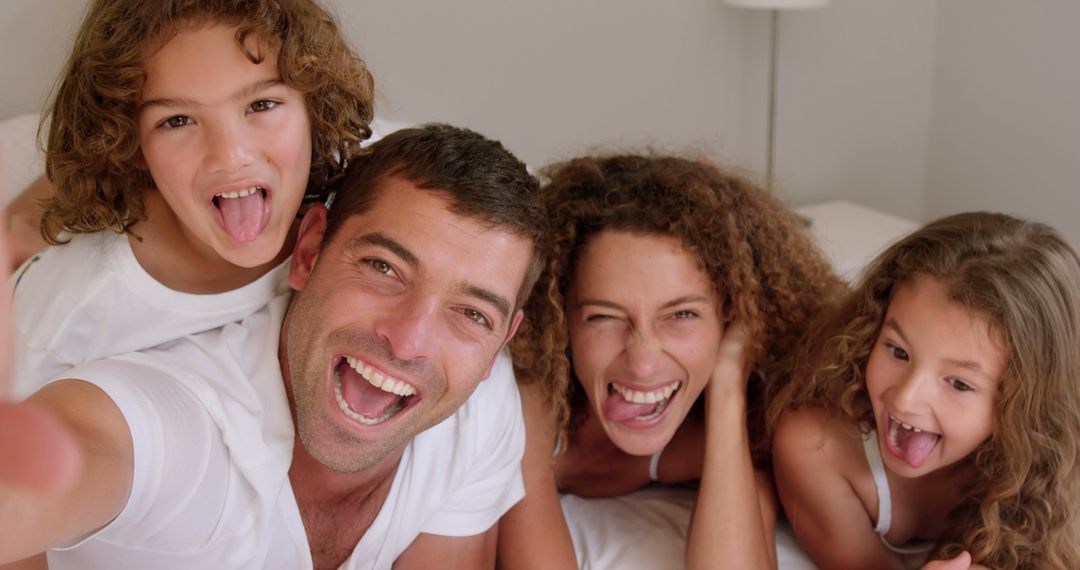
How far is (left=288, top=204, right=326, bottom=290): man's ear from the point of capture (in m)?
1.51

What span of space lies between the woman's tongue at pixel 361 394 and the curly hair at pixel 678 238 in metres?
0.33

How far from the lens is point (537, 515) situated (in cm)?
171

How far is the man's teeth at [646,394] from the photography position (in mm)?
1684

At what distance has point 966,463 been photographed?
173cm

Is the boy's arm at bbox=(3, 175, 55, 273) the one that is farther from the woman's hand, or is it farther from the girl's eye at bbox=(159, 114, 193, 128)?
the woman's hand

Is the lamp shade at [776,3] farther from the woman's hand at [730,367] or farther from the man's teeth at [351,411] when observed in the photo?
the man's teeth at [351,411]

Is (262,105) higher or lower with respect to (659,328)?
higher

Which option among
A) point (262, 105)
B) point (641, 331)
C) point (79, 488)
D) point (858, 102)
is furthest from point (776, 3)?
point (79, 488)

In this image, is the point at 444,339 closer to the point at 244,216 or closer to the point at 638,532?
the point at 244,216

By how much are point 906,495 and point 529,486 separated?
621 millimetres

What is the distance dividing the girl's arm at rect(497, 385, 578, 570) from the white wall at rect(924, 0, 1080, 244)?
93.6 inches

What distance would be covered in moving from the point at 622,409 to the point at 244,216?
661 millimetres

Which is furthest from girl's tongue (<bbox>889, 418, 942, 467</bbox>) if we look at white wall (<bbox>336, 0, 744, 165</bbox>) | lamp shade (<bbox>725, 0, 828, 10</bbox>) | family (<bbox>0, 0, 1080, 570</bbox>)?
lamp shade (<bbox>725, 0, 828, 10</bbox>)

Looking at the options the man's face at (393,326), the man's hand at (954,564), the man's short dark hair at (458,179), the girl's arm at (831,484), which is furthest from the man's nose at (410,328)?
the man's hand at (954,564)
